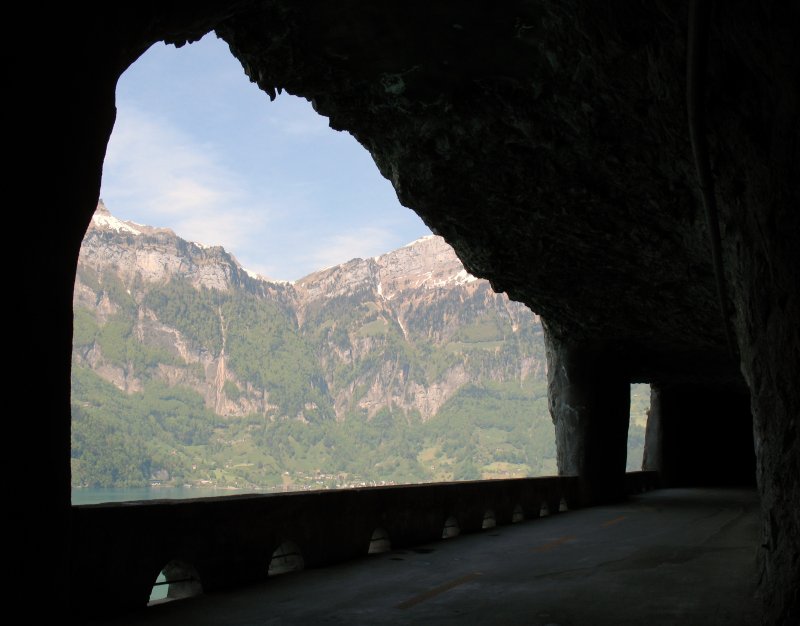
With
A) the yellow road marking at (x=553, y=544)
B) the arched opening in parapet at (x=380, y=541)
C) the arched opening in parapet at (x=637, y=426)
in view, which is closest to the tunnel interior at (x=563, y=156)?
the yellow road marking at (x=553, y=544)

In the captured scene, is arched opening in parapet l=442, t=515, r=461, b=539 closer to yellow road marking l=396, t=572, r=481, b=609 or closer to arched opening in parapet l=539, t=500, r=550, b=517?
yellow road marking l=396, t=572, r=481, b=609

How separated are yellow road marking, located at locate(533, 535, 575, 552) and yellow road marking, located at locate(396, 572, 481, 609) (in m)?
2.67

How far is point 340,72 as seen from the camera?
11.6 m

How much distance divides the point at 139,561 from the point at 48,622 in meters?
2.10

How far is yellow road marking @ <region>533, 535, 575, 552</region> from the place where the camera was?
1201 cm

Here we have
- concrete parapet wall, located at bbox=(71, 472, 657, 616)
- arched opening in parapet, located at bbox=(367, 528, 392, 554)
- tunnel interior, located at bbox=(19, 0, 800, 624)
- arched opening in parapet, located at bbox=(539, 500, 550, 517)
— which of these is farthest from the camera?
arched opening in parapet, located at bbox=(539, 500, 550, 517)

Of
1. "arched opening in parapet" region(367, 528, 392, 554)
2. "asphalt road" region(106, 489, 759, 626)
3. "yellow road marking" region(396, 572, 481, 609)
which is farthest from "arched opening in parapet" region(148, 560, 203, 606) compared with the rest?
"arched opening in parapet" region(367, 528, 392, 554)

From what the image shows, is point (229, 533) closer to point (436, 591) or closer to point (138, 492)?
point (436, 591)

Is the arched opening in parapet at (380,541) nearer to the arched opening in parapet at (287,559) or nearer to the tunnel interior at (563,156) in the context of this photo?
the arched opening in parapet at (287,559)

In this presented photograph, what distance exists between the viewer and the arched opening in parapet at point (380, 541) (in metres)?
11.7

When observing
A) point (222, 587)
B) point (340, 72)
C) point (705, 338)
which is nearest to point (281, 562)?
point (222, 587)

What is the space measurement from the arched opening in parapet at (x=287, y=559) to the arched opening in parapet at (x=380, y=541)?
2130 millimetres

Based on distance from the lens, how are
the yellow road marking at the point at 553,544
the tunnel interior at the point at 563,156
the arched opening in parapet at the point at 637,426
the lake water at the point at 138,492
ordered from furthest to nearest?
the arched opening in parapet at the point at 637,426, the lake water at the point at 138,492, the yellow road marking at the point at 553,544, the tunnel interior at the point at 563,156

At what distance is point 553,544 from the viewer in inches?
498
